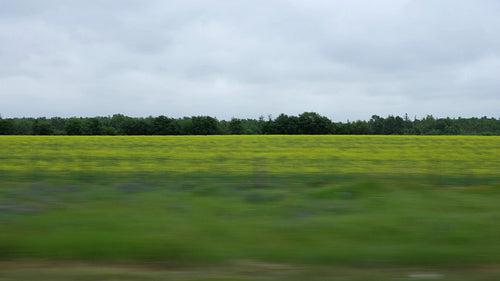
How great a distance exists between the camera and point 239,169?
15133 millimetres

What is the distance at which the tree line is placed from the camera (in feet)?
207

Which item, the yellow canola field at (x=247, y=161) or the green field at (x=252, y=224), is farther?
the yellow canola field at (x=247, y=161)

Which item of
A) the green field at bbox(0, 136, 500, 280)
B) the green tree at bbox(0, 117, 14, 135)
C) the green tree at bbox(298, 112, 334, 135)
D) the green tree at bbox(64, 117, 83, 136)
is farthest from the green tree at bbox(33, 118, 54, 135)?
the green field at bbox(0, 136, 500, 280)

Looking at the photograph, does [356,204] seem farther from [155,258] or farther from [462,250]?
[155,258]

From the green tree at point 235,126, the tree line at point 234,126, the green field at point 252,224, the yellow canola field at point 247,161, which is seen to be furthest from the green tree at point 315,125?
the green field at point 252,224

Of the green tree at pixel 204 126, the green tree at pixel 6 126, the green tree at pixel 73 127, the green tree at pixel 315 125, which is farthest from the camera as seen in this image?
the green tree at pixel 315 125

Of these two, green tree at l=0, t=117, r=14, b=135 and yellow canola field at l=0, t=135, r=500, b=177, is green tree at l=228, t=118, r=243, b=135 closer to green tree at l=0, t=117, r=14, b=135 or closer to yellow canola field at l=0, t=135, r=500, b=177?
green tree at l=0, t=117, r=14, b=135

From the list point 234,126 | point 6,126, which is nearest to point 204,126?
point 234,126

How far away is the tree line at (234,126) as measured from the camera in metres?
63.1

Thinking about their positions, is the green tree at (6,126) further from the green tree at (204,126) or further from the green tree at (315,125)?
the green tree at (315,125)

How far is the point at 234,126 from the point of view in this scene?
7706 centimetres

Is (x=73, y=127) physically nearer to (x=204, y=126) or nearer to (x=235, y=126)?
(x=204, y=126)

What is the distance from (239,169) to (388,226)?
30.8ft

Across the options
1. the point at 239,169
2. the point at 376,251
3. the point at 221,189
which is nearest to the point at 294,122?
the point at 239,169
